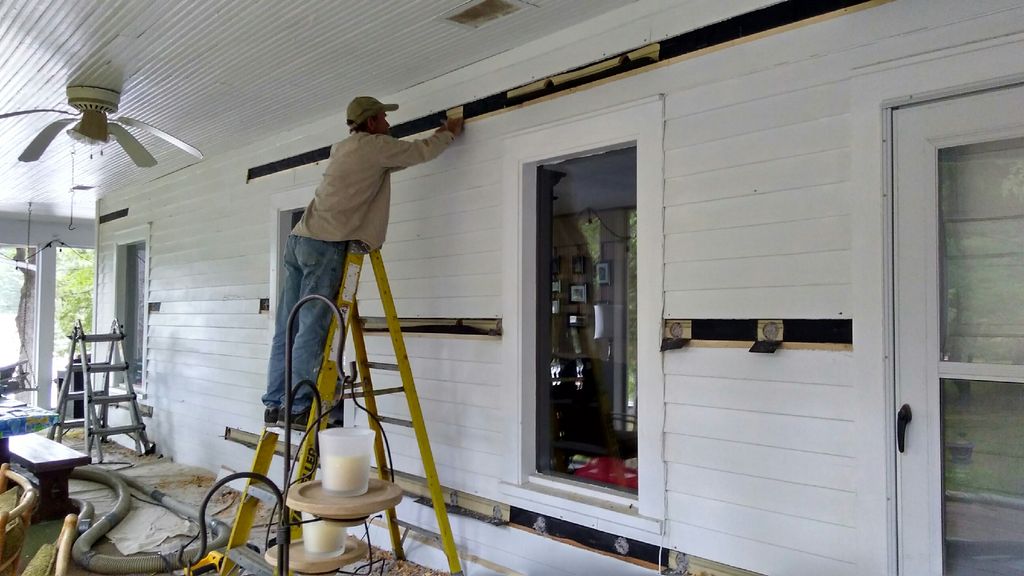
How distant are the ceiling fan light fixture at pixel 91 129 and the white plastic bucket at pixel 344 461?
11.5 feet

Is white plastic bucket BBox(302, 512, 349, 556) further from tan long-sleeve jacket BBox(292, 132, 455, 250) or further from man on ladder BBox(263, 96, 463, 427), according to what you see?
tan long-sleeve jacket BBox(292, 132, 455, 250)

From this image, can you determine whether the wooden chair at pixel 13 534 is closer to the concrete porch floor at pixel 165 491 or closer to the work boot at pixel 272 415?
the work boot at pixel 272 415

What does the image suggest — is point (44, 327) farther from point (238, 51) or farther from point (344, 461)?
point (344, 461)

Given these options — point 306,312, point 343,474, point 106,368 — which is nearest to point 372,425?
point 306,312

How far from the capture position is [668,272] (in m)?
2.87

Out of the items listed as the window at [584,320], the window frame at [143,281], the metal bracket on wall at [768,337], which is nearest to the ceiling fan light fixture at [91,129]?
the window at [584,320]

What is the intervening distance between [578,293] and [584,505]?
1.05 meters

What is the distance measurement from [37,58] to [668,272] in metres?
3.62

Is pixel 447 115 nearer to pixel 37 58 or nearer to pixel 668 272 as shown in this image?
pixel 668 272

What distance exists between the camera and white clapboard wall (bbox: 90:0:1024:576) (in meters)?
2.32

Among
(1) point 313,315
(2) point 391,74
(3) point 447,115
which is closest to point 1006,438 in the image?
(1) point 313,315

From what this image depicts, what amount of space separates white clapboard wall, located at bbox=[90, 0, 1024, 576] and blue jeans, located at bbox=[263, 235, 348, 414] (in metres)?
0.73

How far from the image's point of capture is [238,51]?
3.70 metres

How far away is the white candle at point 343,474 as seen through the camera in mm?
1751
